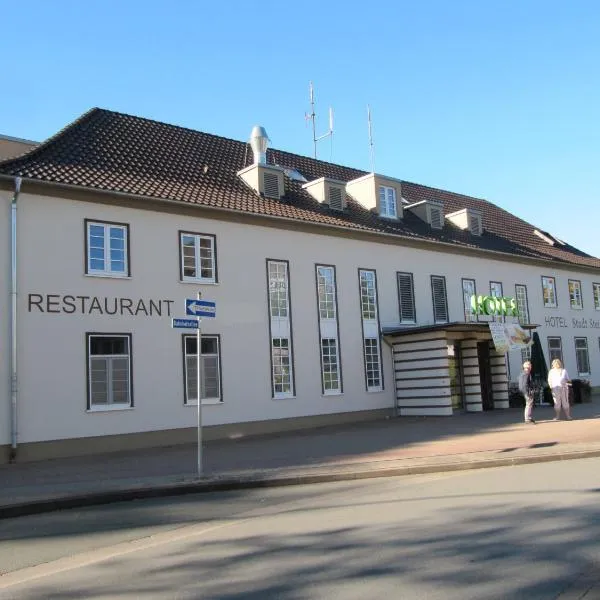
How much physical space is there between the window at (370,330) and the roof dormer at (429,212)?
211 inches

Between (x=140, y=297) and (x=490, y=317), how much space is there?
15241mm

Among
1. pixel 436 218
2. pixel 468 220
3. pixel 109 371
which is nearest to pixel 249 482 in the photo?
pixel 109 371

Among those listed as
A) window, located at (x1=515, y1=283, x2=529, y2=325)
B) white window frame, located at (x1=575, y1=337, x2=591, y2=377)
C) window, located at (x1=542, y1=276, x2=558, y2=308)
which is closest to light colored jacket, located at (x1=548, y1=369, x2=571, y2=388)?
window, located at (x1=515, y1=283, x2=529, y2=325)

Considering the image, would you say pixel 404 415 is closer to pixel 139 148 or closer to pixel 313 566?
pixel 139 148

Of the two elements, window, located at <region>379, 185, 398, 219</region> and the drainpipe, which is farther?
window, located at <region>379, 185, 398, 219</region>

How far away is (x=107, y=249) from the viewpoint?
17.2 meters

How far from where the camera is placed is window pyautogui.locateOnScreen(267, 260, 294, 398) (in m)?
20.0

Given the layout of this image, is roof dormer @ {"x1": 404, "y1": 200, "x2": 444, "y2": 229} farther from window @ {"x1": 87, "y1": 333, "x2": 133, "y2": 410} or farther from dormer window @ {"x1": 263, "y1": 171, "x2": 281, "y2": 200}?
window @ {"x1": 87, "y1": 333, "x2": 133, "y2": 410}

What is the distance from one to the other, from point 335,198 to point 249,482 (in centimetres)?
1501

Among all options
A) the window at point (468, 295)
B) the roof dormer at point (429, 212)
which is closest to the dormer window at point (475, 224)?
the roof dormer at point (429, 212)

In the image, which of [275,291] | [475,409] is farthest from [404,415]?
[275,291]

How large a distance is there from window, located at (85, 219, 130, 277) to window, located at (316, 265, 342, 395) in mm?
6645

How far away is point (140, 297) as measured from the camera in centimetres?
1744

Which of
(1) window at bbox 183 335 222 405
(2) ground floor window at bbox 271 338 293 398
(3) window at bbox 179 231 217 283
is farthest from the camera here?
(2) ground floor window at bbox 271 338 293 398
